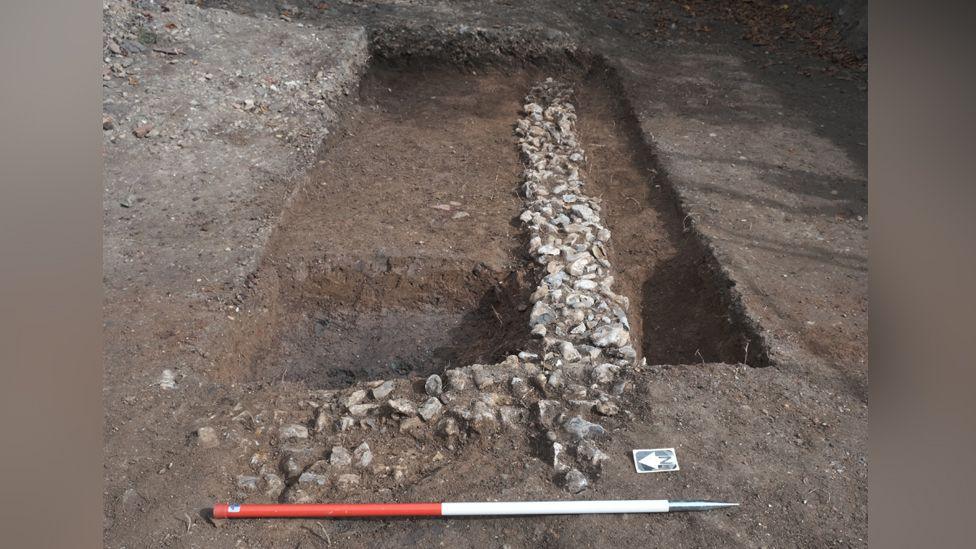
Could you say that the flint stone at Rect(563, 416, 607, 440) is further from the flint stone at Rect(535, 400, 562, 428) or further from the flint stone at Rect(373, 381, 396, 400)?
the flint stone at Rect(373, 381, 396, 400)

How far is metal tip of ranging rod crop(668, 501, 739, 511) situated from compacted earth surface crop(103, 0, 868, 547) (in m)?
0.05

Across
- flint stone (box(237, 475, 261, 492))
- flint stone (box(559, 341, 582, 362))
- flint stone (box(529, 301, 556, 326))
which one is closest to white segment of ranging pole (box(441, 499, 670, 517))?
flint stone (box(237, 475, 261, 492))

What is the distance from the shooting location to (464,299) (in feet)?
18.5

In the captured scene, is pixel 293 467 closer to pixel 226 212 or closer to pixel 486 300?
pixel 486 300

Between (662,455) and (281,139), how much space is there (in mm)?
4850

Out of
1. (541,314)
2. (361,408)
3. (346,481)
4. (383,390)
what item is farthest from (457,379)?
(541,314)

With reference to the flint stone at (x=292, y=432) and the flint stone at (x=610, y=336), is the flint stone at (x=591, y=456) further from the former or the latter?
the flint stone at (x=292, y=432)

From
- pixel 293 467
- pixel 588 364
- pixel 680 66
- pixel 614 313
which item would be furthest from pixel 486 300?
pixel 680 66

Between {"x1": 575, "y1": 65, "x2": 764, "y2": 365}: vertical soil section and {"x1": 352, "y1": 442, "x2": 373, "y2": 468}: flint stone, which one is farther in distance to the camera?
{"x1": 575, "y1": 65, "x2": 764, "y2": 365}: vertical soil section

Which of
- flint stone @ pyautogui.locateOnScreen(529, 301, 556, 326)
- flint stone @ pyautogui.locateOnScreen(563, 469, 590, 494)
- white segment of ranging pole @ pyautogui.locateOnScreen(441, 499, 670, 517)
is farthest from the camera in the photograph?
flint stone @ pyautogui.locateOnScreen(529, 301, 556, 326)

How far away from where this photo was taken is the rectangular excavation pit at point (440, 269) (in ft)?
16.7

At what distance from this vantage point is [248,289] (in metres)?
5.11

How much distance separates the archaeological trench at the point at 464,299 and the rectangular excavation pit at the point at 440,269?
0.02 m

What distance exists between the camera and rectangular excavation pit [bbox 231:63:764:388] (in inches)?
200
